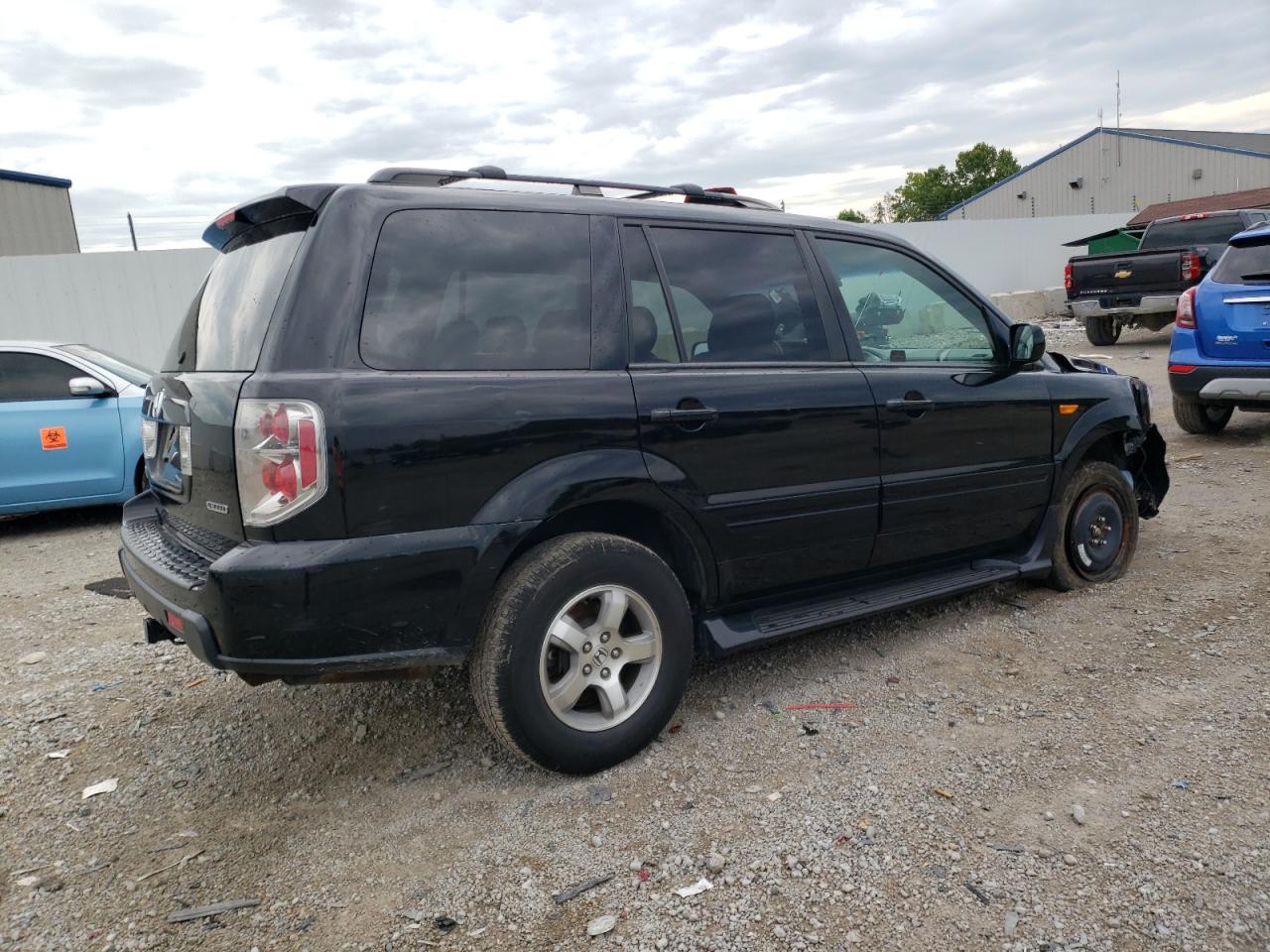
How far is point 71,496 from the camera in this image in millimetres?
6859

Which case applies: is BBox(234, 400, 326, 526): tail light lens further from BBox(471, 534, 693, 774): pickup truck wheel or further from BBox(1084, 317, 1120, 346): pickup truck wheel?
BBox(1084, 317, 1120, 346): pickup truck wheel

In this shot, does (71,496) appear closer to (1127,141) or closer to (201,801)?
(201,801)

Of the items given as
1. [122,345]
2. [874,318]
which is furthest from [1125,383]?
[122,345]

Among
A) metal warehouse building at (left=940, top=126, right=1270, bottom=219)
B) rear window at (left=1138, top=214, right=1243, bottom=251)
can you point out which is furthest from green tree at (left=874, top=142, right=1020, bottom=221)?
rear window at (left=1138, top=214, right=1243, bottom=251)

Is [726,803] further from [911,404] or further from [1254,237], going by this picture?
[1254,237]

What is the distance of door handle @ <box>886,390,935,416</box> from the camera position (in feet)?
12.0

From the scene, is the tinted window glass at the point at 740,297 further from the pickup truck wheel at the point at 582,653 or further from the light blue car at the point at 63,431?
the light blue car at the point at 63,431

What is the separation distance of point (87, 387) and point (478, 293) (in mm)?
5241

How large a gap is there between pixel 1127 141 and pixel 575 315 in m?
44.5

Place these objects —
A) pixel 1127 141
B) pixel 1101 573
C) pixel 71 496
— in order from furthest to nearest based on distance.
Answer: pixel 1127 141 → pixel 71 496 → pixel 1101 573

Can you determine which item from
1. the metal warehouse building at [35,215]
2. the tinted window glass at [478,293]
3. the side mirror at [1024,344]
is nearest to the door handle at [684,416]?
the tinted window glass at [478,293]

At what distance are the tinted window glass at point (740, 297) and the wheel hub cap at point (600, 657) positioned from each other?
897 millimetres

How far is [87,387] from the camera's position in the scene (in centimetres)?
685

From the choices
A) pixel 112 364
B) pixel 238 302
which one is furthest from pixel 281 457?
pixel 112 364
